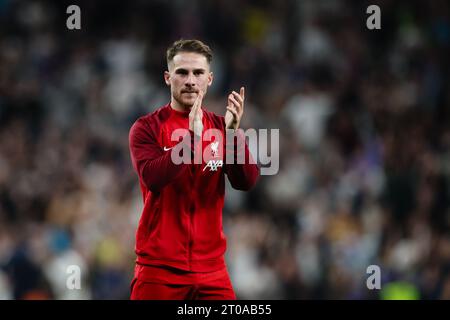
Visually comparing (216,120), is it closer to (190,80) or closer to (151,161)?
(190,80)

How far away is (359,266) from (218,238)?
14.4ft

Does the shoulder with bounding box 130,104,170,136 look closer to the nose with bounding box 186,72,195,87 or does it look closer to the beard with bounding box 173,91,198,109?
the beard with bounding box 173,91,198,109

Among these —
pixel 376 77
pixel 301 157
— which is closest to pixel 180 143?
pixel 301 157

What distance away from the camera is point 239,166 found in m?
4.98

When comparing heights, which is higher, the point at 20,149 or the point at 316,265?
the point at 20,149

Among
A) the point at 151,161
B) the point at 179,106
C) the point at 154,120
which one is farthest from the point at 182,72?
the point at 151,161

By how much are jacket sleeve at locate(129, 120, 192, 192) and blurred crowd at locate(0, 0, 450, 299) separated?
3848 millimetres

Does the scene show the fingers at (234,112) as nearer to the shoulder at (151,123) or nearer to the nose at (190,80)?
the nose at (190,80)

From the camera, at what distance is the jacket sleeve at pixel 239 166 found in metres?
4.99

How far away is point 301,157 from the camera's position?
34.1ft

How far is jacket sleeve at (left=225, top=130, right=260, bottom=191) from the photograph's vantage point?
16.4 ft

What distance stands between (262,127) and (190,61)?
5.70 meters

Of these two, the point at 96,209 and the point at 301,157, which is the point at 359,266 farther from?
the point at 96,209
